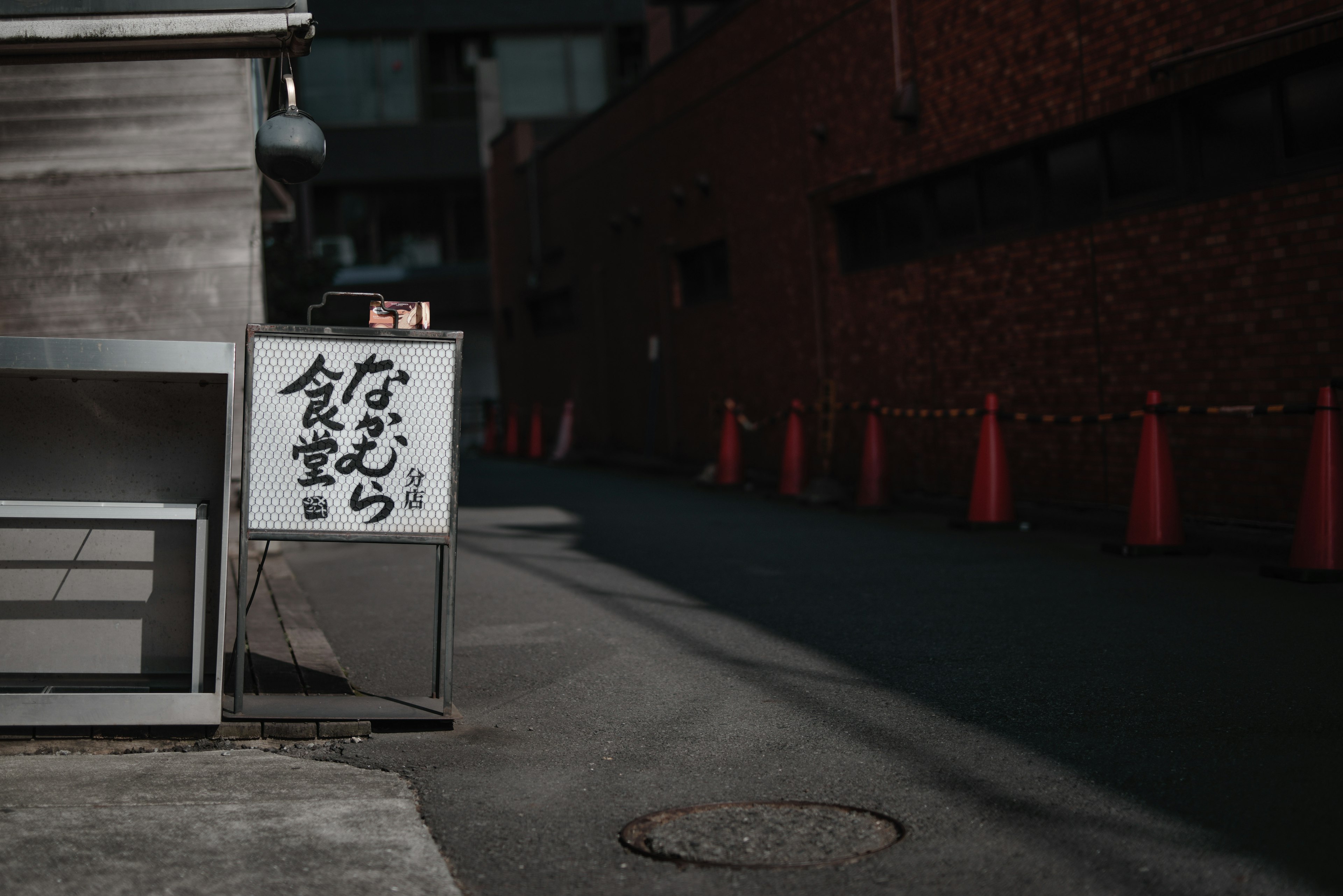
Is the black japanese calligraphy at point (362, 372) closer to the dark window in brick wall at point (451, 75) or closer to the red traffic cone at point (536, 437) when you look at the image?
the red traffic cone at point (536, 437)

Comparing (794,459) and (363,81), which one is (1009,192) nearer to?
(794,459)

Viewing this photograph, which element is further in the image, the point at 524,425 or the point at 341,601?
the point at 524,425

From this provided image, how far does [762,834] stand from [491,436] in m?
31.1

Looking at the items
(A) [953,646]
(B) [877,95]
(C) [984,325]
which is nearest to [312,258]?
(B) [877,95]

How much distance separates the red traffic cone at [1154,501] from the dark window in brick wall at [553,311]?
1846cm

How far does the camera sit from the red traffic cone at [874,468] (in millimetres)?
13797

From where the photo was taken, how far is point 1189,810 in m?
4.34

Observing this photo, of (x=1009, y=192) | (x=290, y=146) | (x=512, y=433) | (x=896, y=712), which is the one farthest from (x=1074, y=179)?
(x=512, y=433)

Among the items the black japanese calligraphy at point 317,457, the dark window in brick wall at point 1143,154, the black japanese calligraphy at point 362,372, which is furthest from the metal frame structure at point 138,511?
the dark window in brick wall at point 1143,154

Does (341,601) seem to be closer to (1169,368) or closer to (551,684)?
(551,684)

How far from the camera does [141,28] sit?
19.6ft

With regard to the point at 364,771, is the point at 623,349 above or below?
above

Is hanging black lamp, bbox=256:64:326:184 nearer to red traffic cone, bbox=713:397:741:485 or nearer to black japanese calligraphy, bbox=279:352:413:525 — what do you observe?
black japanese calligraphy, bbox=279:352:413:525

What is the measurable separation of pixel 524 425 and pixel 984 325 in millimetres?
20167
